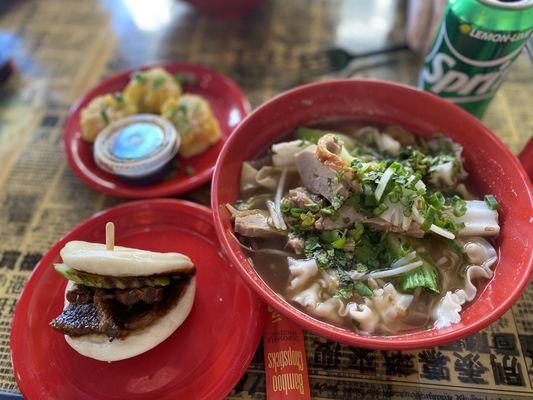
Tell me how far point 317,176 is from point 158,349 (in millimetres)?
846

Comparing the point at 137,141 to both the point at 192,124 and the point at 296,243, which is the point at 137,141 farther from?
the point at 296,243

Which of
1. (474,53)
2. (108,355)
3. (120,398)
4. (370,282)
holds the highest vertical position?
(474,53)

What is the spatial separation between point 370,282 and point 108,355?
2.99 ft

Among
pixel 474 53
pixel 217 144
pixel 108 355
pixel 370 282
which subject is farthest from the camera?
pixel 217 144

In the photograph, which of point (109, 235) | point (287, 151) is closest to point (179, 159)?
point (287, 151)

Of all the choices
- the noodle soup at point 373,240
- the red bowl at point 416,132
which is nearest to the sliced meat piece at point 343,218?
the noodle soup at point 373,240

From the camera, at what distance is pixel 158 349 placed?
153 cm

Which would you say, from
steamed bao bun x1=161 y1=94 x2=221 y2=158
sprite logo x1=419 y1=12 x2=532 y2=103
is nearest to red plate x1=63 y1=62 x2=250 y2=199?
steamed bao bun x1=161 y1=94 x2=221 y2=158

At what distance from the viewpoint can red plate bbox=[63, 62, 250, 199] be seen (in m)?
2.00

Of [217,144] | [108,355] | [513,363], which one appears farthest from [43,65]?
[513,363]

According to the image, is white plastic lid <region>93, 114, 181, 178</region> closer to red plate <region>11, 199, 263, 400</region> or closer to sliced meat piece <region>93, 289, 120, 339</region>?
red plate <region>11, 199, 263, 400</region>

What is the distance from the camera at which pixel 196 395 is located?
4.66 feet

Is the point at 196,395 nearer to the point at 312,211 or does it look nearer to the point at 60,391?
the point at 60,391

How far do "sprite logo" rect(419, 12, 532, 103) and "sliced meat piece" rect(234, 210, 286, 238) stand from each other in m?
1.05
